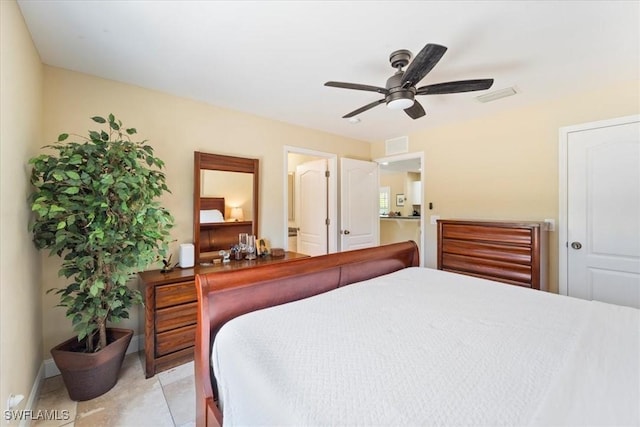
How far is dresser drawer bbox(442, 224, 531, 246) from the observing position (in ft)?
8.45

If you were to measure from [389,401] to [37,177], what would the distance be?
230cm

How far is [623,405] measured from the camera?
2.40 ft

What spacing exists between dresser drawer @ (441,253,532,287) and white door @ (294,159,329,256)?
1.70m

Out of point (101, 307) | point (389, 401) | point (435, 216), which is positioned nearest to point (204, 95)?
point (101, 307)

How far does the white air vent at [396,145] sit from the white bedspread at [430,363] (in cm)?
293

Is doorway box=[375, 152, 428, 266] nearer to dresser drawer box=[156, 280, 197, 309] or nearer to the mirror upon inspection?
the mirror

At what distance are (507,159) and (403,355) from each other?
3026mm

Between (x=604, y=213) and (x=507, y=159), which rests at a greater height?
(x=507, y=159)

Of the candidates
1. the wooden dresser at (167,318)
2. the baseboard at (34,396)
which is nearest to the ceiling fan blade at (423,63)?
the wooden dresser at (167,318)

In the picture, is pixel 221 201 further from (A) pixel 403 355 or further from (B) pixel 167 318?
(A) pixel 403 355

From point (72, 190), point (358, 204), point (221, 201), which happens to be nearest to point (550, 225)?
point (358, 204)

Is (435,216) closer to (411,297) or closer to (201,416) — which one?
(411,297)

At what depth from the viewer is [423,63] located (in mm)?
1524

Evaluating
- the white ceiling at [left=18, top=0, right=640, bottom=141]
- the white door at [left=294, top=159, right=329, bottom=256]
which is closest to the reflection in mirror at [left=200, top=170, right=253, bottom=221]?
the white ceiling at [left=18, top=0, right=640, bottom=141]
